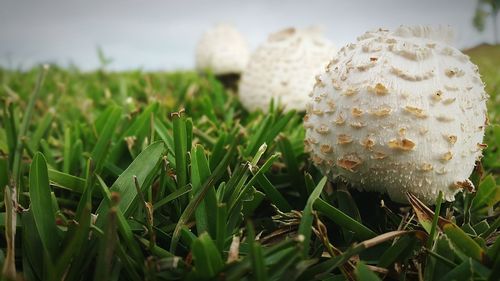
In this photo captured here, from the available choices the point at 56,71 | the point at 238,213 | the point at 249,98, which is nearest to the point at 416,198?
the point at 238,213

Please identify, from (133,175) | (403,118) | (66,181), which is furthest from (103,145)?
(403,118)

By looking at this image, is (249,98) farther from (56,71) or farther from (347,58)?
(56,71)

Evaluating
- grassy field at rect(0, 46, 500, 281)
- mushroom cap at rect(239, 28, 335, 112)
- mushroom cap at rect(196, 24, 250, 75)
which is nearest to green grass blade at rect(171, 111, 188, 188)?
grassy field at rect(0, 46, 500, 281)

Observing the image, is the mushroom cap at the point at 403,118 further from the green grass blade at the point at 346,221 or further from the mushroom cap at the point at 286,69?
the mushroom cap at the point at 286,69

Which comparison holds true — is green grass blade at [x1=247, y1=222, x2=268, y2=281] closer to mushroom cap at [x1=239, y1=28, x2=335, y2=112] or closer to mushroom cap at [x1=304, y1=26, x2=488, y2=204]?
mushroom cap at [x1=304, y1=26, x2=488, y2=204]

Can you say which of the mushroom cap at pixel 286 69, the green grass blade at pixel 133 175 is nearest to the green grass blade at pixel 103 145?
the green grass blade at pixel 133 175

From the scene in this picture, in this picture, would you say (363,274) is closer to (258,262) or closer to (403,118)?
(258,262)
